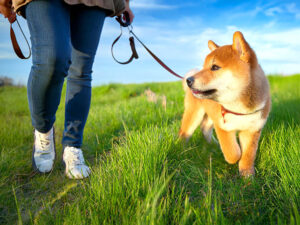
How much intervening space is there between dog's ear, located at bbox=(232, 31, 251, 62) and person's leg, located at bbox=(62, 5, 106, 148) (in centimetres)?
116

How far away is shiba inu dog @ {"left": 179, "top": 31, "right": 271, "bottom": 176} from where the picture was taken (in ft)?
6.19

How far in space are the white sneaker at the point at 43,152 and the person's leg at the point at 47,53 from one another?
0.82 ft

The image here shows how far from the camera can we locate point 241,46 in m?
1.86

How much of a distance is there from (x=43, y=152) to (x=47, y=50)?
1.05 m

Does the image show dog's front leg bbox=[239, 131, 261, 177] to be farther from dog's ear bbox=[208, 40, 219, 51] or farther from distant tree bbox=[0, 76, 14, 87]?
distant tree bbox=[0, 76, 14, 87]

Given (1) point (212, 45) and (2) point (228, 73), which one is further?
(1) point (212, 45)

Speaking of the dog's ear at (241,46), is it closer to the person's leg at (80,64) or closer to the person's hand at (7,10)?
the person's leg at (80,64)

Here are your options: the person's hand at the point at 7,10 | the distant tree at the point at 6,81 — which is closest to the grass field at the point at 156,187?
the person's hand at the point at 7,10

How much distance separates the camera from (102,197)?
1.44m

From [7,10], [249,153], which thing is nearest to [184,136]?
[249,153]

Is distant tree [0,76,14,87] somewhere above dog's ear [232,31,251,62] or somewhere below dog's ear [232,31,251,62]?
below

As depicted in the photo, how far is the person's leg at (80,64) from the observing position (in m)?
2.02

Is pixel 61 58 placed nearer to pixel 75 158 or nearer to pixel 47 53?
pixel 47 53

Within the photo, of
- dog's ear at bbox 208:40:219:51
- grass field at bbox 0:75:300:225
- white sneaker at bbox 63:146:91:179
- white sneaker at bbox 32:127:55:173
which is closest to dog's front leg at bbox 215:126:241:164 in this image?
grass field at bbox 0:75:300:225
